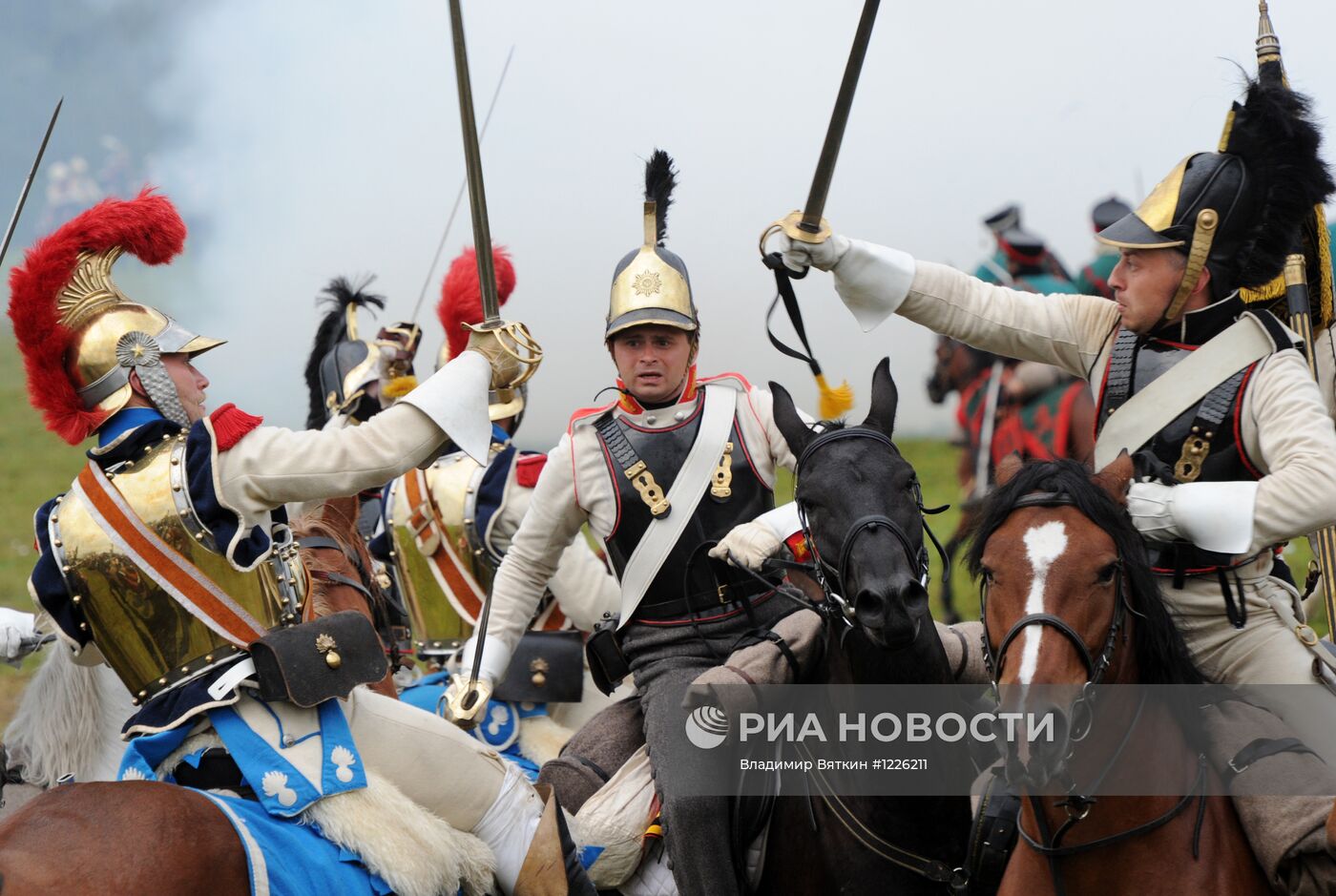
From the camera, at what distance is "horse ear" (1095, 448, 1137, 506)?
368 centimetres

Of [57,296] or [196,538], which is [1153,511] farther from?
→ [57,296]

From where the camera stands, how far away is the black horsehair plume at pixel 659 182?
5.18 metres

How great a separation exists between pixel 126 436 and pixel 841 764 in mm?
2179

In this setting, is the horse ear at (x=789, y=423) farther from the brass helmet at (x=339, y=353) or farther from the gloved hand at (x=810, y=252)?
the brass helmet at (x=339, y=353)

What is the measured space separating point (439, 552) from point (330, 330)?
94.5 inches

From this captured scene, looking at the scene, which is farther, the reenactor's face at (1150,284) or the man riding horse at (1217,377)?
the reenactor's face at (1150,284)

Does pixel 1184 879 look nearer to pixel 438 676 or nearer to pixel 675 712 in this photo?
pixel 675 712

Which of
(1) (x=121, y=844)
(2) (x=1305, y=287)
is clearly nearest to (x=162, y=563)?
(1) (x=121, y=844)

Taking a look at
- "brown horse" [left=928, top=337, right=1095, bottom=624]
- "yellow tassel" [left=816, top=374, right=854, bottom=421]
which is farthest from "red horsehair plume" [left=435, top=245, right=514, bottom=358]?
"yellow tassel" [left=816, top=374, right=854, bottom=421]

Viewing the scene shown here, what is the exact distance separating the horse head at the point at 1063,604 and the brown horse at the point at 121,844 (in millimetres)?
1839

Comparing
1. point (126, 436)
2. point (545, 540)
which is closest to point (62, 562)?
point (126, 436)

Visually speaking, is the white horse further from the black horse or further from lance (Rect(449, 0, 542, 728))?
the black horse

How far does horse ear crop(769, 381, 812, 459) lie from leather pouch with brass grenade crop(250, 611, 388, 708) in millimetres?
1334

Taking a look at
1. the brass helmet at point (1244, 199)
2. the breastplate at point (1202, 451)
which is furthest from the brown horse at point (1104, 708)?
the brass helmet at point (1244, 199)
